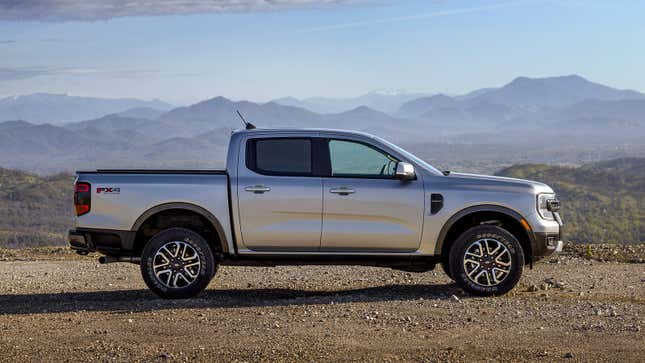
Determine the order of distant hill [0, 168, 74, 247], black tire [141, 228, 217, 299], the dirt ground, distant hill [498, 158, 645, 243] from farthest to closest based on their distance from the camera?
distant hill [0, 168, 74, 247], distant hill [498, 158, 645, 243], black tire [141, 228, 217, 299], the dirt ground

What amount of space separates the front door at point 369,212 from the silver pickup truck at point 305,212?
1cm

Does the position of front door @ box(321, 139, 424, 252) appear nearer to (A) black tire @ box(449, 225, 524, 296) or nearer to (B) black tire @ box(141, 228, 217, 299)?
(A) black tire @ box(449, 225, 524, 296)

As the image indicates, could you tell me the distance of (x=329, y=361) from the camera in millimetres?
6473

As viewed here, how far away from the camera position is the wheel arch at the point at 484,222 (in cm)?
922

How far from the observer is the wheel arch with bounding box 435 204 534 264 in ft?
30.2

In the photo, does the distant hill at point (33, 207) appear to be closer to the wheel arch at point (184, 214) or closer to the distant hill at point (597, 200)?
the distant hill at point (597, 200)

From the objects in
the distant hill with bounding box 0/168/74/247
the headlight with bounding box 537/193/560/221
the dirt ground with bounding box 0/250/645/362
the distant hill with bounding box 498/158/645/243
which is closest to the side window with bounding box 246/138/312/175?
the dirt ground with bounding box 0/250/645/362

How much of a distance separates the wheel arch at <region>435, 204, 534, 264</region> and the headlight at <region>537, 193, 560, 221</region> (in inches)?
9.3

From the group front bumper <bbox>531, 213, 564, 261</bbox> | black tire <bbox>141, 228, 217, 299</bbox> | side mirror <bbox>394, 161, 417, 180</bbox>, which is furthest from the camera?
front bumper <bbox>531, 213, 564, 261</bbox>

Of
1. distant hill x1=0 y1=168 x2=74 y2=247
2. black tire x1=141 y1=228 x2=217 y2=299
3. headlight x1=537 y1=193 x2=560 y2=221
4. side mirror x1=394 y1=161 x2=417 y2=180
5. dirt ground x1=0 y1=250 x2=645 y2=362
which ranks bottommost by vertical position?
distant hill x1=0 y1=168 x2=74 y2=247

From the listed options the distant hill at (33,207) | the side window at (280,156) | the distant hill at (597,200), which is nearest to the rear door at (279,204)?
the side window at (280,156)

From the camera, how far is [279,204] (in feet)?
29.9

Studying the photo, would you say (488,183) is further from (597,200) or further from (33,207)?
(33,207)

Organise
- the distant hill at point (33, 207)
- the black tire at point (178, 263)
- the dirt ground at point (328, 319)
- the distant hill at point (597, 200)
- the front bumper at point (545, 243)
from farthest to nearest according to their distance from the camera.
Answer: the distant hill at point (33, 207)
the distant hill at point (597, 200)
the front bumper at point (545, 243)
the black tire at point (178, 263)
the dirt ground at point (328, 319)
